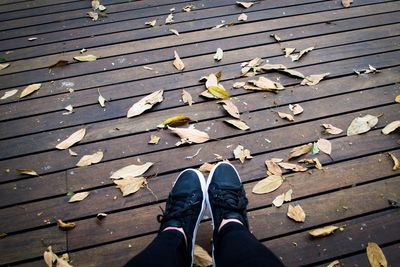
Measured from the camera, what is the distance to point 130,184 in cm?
162

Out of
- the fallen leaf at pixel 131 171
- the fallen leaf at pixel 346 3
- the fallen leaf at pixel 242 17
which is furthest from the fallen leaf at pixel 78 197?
the fallen leaf at pixel 346 3

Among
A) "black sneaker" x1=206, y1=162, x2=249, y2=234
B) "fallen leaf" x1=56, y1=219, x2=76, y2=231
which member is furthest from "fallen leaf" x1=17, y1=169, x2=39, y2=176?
"black sneaker" x1=206, y1=162, x2=249, y2=234

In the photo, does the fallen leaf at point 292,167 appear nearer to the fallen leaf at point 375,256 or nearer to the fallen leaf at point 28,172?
the fallen leaf at point 375,256

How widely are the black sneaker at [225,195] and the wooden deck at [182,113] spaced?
0.09 meters

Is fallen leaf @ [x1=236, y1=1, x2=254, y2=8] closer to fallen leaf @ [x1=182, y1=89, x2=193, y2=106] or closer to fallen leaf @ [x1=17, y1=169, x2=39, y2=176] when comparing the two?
fallen leaf @ [x1=182, y1=89, x2=193, y2=106]

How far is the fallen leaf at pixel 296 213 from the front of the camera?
4.94 feet

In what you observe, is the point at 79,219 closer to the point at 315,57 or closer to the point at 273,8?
the point at 315,57

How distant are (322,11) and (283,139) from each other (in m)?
1.33

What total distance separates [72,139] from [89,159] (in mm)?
178

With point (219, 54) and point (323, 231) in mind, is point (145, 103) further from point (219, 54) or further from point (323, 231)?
point (323, 231)

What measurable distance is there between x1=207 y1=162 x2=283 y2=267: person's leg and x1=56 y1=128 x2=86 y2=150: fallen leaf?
0.75m

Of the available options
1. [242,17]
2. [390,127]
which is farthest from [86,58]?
[390,127]

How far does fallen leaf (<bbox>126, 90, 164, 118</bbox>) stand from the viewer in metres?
1.91

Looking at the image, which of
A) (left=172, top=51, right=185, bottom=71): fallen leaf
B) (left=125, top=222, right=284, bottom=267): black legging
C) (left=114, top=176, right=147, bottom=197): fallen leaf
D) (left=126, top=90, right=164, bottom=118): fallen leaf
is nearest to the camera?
(left=125, top=222, right=284, bottom=267): black legging
